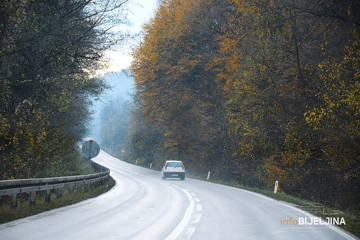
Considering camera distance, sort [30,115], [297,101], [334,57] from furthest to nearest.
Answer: [297,101]
[334,57]
[30,115]

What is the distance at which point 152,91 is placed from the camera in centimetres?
3966

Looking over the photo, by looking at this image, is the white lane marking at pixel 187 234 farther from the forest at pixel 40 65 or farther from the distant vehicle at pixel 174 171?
the distant vehicle at pixel 174 171

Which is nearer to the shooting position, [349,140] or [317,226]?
[317,226]

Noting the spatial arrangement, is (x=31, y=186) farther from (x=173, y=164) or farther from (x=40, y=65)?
(x=173, y=164)

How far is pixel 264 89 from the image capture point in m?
23.5

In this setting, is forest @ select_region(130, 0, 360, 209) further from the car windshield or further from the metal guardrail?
the metal guardrail

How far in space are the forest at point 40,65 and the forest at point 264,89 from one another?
7567mm

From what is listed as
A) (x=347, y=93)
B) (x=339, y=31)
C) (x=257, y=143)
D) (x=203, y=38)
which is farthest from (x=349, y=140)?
(x=203, y=38)

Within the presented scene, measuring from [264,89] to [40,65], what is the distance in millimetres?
11321

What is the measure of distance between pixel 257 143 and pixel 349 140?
24.6 ft

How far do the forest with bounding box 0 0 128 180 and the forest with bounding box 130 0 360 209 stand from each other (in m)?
7.57

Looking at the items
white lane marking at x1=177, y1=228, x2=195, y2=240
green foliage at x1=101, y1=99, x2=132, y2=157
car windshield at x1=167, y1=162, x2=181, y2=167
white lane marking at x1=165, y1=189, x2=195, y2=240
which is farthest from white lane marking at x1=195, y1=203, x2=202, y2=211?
green foliage at x1=101, y1=99, x2=132, y2=157

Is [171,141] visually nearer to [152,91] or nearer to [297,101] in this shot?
[152,91]

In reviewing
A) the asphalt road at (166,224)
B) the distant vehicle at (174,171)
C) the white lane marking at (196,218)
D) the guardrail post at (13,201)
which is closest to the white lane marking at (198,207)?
the asphalt road at (166,224)
